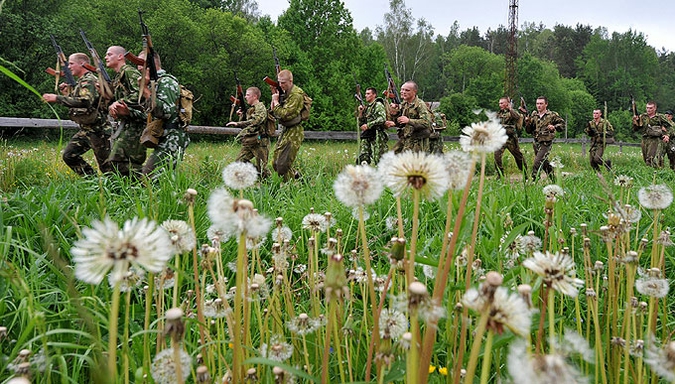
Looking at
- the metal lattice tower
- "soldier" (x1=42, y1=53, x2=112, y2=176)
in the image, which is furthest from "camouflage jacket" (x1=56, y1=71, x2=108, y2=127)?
the metal lattice tower

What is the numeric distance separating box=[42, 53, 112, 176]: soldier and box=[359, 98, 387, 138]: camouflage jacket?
5397mm

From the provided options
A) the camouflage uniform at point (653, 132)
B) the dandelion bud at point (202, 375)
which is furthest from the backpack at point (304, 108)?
the camouflage uniform at point (653, 132)

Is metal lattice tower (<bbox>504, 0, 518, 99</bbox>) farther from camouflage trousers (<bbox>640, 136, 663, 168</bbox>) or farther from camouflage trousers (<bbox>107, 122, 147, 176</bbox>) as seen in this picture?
camouflage trousers (<bbox>107, 122, 147, 176</bbox>)

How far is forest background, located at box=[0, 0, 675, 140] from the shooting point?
77.3 feet

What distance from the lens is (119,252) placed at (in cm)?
55

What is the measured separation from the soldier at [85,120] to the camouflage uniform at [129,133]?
0.59 meters

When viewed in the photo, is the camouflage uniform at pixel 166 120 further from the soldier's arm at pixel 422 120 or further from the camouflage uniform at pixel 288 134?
the soldier's arm at pixel 422 120

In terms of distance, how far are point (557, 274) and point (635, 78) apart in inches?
2945

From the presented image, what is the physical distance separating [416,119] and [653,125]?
30.3 ft

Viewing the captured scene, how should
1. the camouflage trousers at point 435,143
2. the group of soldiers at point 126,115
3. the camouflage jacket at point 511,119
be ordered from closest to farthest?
the group of soldiers at point 126,115, the camouflage trousers at point 435,143, the camouflage jacket at point 511,119

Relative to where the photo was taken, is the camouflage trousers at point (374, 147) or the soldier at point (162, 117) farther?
the camouflage trousers at point (374, 147)

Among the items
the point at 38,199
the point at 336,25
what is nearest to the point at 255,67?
the point at 336,25

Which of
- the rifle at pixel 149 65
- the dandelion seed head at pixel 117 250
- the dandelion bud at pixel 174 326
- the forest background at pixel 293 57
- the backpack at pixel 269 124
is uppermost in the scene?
the forest background at pixel 293 57

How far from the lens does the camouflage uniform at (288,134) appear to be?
786cm
